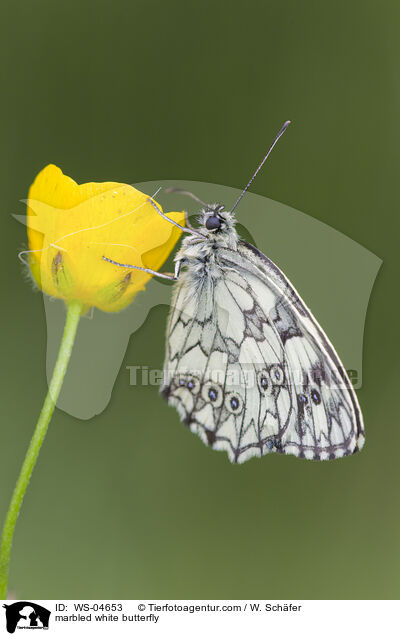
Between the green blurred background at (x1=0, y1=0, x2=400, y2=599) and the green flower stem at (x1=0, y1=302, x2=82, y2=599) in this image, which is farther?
the green blurred background at (x1=0, y1=0, x2=400, y2=599)

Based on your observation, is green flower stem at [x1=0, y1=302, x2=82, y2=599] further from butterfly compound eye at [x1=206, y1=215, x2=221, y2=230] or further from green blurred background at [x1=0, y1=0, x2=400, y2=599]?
green blurred background at [x1=0, y1=0, x2=400, y2=599]

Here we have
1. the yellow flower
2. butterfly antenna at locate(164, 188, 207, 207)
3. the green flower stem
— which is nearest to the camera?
the green flower stem

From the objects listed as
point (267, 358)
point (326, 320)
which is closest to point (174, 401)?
point (267, 358)

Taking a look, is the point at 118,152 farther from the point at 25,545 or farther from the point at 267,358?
the point at 25,545

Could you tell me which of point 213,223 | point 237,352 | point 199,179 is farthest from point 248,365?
point 199,179

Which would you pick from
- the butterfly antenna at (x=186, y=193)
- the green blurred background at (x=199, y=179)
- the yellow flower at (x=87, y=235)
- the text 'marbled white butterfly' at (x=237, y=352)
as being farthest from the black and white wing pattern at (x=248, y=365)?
the green blurred background at (x=199, y=179)
